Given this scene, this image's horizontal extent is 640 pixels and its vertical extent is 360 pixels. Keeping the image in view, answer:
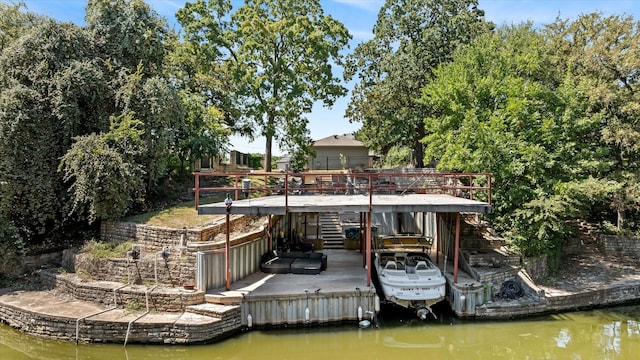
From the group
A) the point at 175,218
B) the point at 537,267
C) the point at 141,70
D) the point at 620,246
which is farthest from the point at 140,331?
the point at 620,246

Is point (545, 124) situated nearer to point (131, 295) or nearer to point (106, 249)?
point (131, 295)

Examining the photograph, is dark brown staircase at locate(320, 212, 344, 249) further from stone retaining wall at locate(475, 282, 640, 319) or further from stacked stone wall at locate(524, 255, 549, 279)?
stone retaining wall at locate(475, 282, 640, 319)

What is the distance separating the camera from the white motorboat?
11.4m

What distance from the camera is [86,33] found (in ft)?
57.0

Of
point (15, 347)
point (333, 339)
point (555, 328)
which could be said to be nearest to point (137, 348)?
point (15, 347)

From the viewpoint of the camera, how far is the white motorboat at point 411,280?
11.4 m

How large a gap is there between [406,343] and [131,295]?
795 centimetres

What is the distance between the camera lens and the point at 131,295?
1131cm

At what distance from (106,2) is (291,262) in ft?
48.2

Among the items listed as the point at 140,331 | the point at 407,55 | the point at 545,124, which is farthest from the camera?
the point at 407,55

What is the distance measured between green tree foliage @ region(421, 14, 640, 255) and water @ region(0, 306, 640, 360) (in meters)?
3.49

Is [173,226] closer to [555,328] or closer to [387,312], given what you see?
[387,312]

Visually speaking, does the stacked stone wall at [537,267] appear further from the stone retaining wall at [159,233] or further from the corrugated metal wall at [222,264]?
the stone retaining wall at [159,233]

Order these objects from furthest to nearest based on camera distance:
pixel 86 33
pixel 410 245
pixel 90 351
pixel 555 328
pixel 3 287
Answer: pixel 86 33 → pixel 410 245 → pixel 3 287 → pixel 555 328 → pixel 90 351
